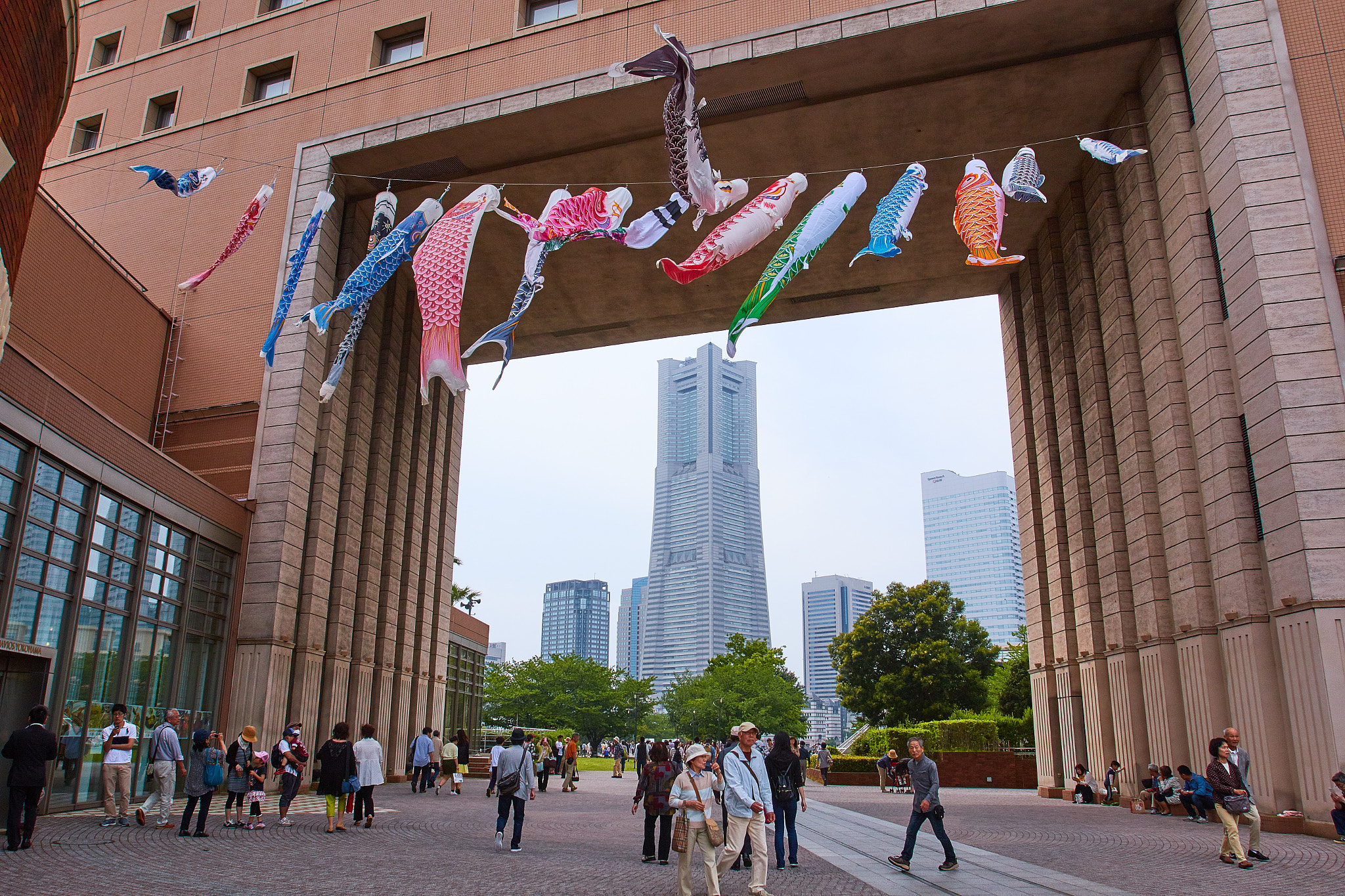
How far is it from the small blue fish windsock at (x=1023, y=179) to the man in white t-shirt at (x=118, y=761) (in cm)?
1778

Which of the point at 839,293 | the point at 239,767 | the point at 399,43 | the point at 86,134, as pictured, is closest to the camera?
the point at 239,767

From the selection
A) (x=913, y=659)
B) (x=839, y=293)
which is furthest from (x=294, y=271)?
(x=913, y=659)

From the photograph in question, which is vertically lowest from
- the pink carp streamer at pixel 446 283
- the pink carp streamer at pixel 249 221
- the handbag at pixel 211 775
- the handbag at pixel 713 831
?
the handbag at pixel 713 831

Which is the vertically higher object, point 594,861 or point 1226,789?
point 1226,789

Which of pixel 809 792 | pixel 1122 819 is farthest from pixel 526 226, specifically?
pixel 809 792

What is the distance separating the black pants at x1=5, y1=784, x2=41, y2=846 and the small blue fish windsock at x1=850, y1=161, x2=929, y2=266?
49.0 ft

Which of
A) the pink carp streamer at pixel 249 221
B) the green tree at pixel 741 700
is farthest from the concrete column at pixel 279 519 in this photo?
the green tree at pixel 741 700

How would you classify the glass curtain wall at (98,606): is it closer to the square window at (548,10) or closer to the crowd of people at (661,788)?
the crowd of people at (661,788)

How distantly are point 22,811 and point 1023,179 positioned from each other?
19.1m

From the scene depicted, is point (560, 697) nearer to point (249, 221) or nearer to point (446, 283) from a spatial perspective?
point (249, 221)

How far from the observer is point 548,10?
2502cm

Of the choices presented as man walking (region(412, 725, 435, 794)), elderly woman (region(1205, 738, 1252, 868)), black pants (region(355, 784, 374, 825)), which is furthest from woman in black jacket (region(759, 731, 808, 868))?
man walking (region(412, 725, 435, 794))

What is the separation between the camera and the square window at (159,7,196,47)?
29.4 metres

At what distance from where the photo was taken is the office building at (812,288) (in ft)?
52.6
